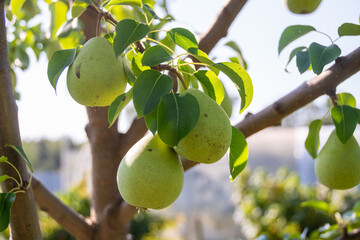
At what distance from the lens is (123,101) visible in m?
0.55

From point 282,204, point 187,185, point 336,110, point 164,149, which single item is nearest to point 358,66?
point 336,110

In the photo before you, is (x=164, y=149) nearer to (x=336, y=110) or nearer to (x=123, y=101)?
(x=123, y=101)

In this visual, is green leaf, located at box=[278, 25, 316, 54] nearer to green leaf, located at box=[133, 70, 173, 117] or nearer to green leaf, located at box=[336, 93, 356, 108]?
green leaf, located at box=[336, 93, 356, 108]

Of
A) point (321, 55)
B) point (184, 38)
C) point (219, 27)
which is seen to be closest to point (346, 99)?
point (321, 55)

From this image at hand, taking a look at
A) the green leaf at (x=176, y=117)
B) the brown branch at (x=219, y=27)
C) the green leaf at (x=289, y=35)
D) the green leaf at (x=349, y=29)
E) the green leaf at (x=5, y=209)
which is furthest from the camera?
the brown branch at (x=219, y=27)

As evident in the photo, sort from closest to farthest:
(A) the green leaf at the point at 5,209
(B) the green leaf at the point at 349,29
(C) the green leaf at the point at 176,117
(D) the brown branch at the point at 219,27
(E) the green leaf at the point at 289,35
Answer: (C) the green leaf at the point at 176,117 < (A) the green leaf at the point at 5,209 < (B) the green leaf at the point at 349,29 < (E) the green leaf at the point at 289,35 < (D) the brown branch at the point at 219,27

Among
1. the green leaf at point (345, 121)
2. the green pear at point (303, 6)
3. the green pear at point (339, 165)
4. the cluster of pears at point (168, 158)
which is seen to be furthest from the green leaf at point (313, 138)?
the cluster of pears at point (168, 158)

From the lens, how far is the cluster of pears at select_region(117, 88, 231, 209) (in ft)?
1.64

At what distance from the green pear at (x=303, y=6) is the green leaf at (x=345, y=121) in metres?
0.31

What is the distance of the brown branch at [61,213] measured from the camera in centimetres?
101

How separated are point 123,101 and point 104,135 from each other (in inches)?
21.2

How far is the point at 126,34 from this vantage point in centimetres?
53

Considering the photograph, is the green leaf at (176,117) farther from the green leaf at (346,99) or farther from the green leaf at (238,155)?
the green leaf at (346,99)

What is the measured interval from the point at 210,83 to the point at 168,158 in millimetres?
116
